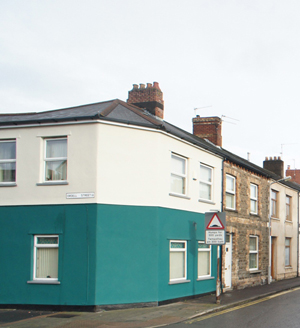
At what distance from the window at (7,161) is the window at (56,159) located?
1.21 meters

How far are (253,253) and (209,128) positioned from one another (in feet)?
23.5

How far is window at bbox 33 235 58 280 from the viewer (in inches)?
600

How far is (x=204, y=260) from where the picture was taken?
63.1ft

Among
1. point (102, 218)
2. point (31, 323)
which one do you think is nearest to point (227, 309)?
point (102, 218)

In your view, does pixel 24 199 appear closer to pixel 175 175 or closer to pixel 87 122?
pixel 87 122

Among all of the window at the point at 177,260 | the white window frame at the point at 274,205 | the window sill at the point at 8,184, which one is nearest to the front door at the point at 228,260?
the window at the point at 177,260

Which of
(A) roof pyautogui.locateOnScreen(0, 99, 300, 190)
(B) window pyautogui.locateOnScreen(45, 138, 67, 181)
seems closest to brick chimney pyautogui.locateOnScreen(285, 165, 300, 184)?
(A) roof pyautogui.locateOnScreen(0, 99, 300, 190)

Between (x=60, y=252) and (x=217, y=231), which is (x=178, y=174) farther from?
(x=60, y=252)

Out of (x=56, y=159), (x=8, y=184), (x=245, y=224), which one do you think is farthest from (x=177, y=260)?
(x=245, y=224)

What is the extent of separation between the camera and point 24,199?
15734 mm

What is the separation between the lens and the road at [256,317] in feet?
40.0

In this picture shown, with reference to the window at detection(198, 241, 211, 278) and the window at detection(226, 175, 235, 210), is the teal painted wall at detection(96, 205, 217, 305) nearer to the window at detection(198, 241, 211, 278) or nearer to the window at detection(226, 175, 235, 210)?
the window at detection(198, 241, 211, 278)

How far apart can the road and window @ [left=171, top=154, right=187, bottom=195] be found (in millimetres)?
4591

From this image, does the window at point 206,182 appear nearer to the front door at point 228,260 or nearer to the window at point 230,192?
the window at point 230,192
